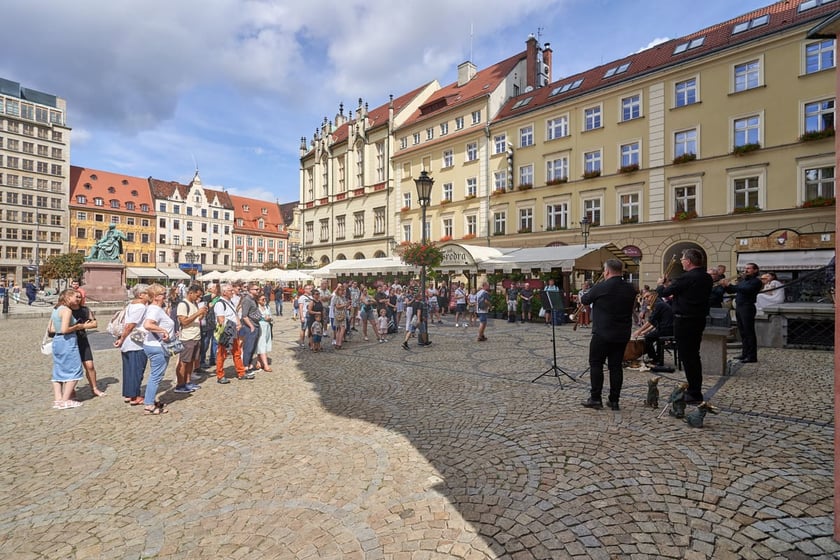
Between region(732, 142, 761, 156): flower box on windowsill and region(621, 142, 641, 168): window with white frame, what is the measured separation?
485 cm

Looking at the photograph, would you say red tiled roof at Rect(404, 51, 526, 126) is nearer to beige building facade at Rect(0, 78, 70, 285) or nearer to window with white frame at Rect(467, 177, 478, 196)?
window with white frame at Rect(467, 177, 478, 196)

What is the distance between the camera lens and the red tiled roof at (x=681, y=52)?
21652mm

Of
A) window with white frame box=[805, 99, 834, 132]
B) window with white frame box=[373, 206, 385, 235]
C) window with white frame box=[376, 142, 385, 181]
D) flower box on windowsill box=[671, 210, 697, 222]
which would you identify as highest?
window with white frame box=[376, 142, 385, 181]

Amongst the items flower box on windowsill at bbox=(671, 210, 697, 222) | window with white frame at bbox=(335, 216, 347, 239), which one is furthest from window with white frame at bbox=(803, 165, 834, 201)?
window with white frame at bbox=(335, 216, 347, 239)

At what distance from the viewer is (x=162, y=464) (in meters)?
4.29

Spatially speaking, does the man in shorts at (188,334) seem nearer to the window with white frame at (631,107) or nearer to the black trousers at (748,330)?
the black trousers at (748,330)

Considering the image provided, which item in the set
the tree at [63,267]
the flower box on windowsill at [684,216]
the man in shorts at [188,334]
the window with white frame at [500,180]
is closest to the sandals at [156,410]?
the man in shorts at [188,334]

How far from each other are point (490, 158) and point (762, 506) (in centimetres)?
3228

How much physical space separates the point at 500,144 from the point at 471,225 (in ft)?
21.1

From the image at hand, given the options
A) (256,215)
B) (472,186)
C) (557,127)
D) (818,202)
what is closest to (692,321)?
(818,202)

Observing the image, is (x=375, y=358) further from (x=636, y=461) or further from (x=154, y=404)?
(x=636, y=461)

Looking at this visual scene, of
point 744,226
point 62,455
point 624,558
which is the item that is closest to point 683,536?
point 624,558

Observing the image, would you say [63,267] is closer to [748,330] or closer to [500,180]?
[500,180]

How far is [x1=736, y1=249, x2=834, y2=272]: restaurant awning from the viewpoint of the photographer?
19.5 m
